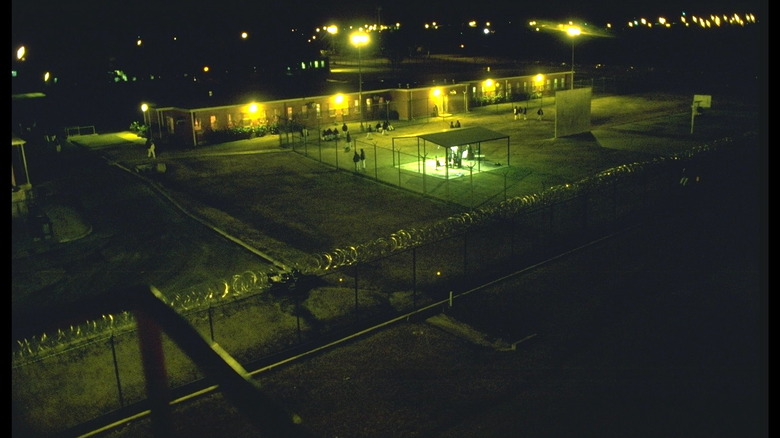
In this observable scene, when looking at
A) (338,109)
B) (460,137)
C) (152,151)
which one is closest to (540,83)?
(338,109)

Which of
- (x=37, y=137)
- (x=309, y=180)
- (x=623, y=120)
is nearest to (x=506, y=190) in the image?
(x=309, y=180)

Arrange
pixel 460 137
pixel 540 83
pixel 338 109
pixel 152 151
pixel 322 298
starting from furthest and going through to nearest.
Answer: pixel 540 83 < pixel 338 109 < pixel 152 151 < pixel 460 137 < pixel 322 298

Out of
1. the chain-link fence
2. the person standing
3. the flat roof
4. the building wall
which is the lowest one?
the chain-link fence

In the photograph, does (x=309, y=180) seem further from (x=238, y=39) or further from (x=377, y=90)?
(x=238, y=39)

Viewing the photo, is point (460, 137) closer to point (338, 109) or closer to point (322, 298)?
point (322, 298)

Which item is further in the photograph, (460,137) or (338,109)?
(338,109)

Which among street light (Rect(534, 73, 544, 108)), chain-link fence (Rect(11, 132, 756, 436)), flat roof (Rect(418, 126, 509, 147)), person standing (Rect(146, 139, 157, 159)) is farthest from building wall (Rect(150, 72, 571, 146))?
chain-link fence (Rect(11, 132, 756, 436))

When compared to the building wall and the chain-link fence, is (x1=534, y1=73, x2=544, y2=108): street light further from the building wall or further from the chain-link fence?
the chain-link fence

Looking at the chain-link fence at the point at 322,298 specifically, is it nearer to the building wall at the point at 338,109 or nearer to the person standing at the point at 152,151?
the person standing at the point at 152,151

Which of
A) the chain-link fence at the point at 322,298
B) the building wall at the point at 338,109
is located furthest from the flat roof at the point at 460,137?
the building wall at the point at 338,109
